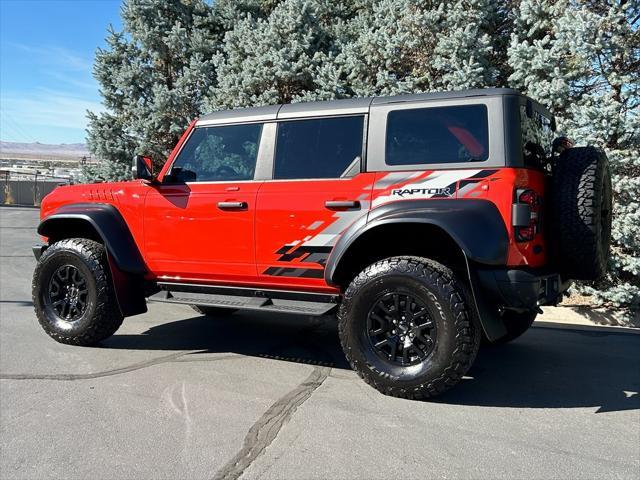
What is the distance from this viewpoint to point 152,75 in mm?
10367

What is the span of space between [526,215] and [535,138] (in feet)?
2.54

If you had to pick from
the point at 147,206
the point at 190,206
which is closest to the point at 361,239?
the point at 190,206

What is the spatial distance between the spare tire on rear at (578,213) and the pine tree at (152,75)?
7.51 meters

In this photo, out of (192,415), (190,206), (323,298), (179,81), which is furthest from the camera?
(179,81)

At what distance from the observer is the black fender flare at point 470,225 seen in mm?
3420

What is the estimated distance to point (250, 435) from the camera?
10.3ft

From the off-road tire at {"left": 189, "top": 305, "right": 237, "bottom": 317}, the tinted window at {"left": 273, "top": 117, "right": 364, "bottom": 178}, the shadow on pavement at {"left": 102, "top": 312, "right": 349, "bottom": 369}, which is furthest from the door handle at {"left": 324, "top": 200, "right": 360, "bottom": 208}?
the off-road tire at {"left": 189, "top": 305, "right": 237, "bottom": 317}

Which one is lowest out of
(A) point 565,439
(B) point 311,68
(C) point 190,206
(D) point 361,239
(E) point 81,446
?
(A) point 565,439

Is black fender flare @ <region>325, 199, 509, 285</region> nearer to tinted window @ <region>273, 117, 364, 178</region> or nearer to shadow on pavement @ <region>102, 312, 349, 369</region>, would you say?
tinted window @ <region>273, 117, 364, 178</region>

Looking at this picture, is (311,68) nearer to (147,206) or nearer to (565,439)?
(147,206)

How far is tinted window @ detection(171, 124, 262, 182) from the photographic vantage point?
4.56m

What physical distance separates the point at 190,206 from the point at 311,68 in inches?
196

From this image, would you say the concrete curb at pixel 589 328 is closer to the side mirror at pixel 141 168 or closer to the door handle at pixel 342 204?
the door handle at pixel 342 204

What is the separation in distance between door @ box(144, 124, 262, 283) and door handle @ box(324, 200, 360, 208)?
676 millimetres
